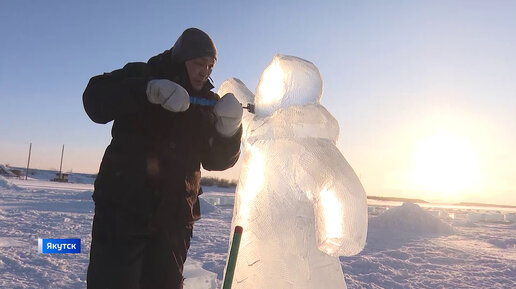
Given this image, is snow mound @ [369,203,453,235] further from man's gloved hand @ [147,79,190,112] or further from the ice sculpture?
man's gloved hand @ [147,79,190,112]

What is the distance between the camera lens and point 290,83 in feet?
6.12

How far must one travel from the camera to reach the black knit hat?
5.84 ft

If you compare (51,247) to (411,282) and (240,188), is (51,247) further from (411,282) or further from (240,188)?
(411,282)

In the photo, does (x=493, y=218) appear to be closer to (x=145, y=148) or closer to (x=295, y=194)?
(x=295, y=194)

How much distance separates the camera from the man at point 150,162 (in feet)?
5.26

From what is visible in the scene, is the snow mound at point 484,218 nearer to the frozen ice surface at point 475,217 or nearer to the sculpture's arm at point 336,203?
the frozen ice surface at point 475,217

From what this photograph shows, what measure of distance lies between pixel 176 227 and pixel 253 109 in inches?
28.2

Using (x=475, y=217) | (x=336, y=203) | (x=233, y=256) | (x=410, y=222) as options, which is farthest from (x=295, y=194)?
(x=475, y=217)

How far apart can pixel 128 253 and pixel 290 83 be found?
106 cm

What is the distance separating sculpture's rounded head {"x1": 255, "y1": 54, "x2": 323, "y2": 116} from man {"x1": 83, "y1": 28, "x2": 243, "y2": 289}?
24cm

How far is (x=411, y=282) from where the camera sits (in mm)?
4164

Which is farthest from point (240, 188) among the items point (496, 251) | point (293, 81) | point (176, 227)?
point (496, 251)

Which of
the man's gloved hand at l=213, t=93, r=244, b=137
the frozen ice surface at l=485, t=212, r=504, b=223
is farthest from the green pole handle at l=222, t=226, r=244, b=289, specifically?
the frozen ice surface at l=485, t=212, r=504, b=223

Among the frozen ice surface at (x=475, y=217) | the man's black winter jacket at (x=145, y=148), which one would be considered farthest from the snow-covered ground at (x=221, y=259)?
the frozen ice surface at (x=475, y=217)
